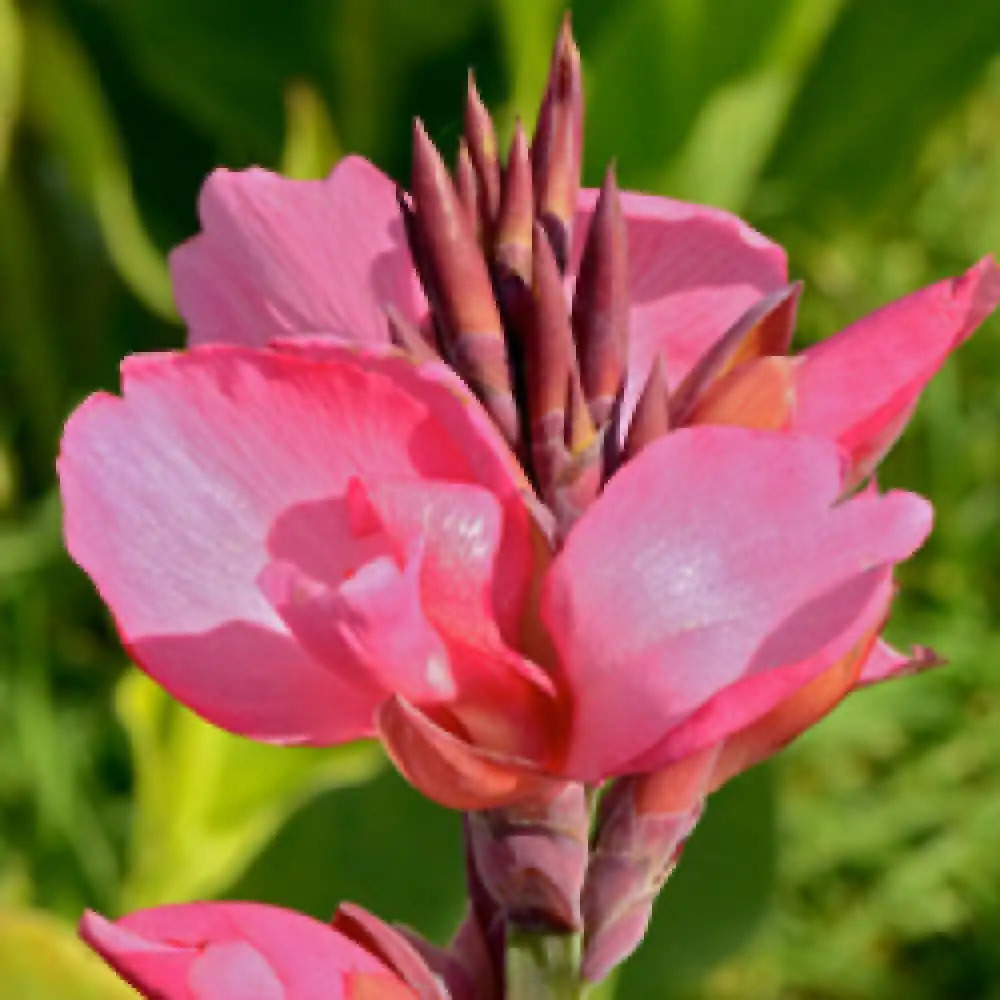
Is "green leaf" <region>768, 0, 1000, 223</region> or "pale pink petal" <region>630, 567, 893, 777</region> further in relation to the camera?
"green leaf" <region>768, 0, 1000, 223</region>

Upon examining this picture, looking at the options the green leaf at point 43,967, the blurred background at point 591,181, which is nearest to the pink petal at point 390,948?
the green leaf at point 43,967

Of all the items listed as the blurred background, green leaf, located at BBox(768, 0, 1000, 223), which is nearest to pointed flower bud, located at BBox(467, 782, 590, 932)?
the blurred background

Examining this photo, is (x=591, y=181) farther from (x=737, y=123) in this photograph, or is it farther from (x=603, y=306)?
(x=603, y=306)

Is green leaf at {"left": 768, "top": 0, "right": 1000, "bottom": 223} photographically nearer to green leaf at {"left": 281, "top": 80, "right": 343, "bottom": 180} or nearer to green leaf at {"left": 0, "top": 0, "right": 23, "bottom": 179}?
green leaf at {"left": 281, "top": 80, "right": 343, "bottom": 180}

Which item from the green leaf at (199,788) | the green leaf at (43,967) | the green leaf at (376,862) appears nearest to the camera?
the green leaf at (43,967)

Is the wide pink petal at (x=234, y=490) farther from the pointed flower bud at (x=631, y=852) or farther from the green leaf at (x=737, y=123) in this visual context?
the green leaf at (x=737, y=123)

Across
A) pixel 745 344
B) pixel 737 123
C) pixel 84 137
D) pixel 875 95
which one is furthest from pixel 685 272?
pixel 875 95
